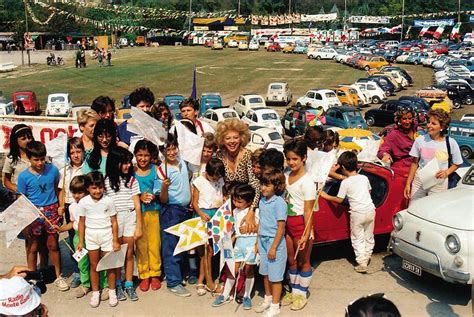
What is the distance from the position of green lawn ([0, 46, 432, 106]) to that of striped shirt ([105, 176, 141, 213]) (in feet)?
91.7

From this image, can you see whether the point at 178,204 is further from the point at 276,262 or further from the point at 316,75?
the point at 316,75

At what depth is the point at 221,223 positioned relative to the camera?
6410mm

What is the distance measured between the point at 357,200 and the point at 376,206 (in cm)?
70

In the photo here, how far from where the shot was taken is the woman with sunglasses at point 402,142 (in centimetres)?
787

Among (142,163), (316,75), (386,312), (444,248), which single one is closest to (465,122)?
(444,248)

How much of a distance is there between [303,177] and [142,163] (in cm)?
191

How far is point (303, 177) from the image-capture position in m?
6.07

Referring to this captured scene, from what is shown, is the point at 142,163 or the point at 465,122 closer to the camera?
the point at 142,163

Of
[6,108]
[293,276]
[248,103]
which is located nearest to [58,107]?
[6,108]

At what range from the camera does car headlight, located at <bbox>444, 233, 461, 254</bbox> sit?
586 cm

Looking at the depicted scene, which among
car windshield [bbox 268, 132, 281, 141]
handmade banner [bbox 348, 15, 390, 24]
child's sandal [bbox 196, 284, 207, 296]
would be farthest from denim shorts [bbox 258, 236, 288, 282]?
handmade banner [bbox 348, 15, 390, 24]

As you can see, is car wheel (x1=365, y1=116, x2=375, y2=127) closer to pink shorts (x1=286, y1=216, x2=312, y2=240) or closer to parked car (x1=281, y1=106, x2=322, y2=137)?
parked car (x1=281, y1=106, x2=322, y2=137)

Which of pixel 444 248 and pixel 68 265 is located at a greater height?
pixel 444 248

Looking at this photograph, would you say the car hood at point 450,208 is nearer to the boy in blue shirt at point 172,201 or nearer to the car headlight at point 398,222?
the car headlight at point 398,222
